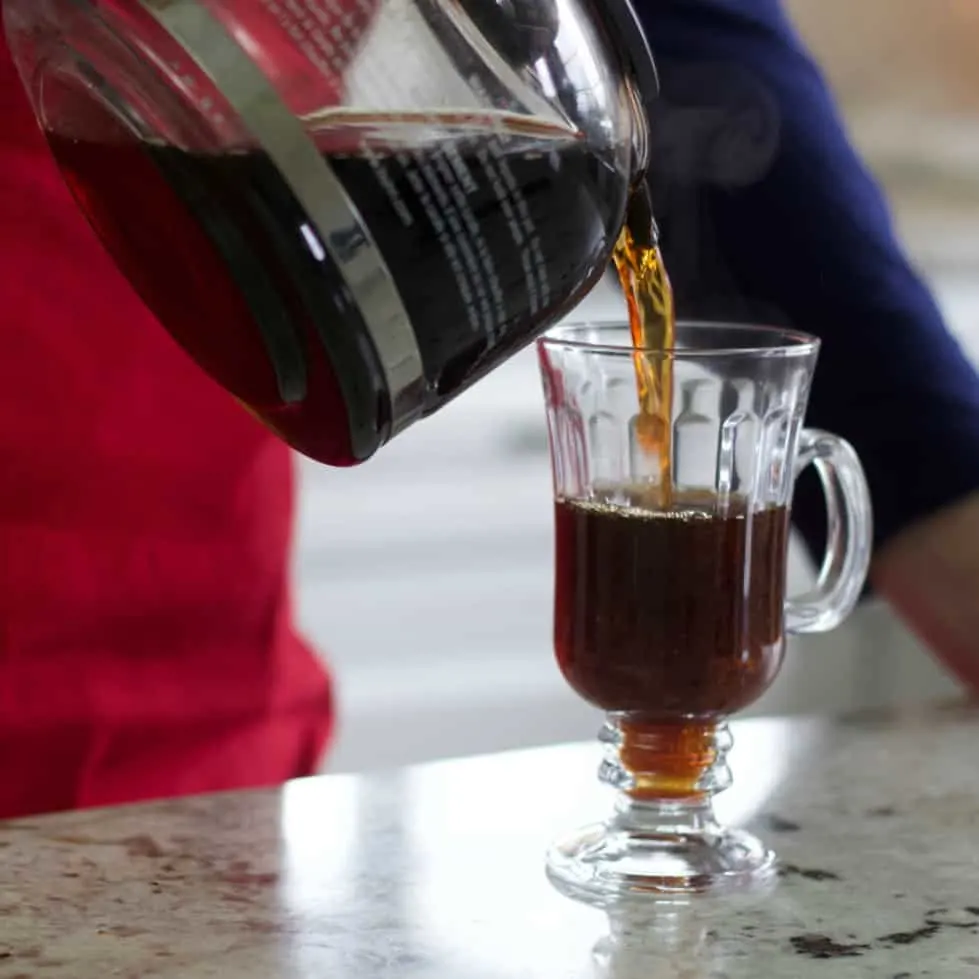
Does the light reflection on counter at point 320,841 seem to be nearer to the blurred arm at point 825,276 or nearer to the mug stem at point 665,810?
the mug stem at point 665,810

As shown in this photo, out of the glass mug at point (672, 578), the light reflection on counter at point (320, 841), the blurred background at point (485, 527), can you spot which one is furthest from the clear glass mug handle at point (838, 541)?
the blurred background at point (485, 527)

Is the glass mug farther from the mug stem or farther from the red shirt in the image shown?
the red shirt

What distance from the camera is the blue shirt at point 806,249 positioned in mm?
1057

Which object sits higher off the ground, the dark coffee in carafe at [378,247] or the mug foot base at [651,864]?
the dark coffee in carafe at [378,247]

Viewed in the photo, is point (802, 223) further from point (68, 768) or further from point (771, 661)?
point (68, 768)

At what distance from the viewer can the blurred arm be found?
3.46 ft

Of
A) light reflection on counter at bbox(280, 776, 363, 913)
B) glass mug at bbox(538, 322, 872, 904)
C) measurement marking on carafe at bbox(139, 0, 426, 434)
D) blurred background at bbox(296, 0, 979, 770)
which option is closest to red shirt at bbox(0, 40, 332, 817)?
light reflection on counter at bbox(280, 776, 363, 913)

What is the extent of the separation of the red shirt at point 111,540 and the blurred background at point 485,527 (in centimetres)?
96

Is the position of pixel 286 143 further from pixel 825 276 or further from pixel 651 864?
pixel 825 276

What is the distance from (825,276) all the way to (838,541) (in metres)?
0.27

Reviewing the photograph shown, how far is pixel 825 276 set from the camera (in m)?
1.07

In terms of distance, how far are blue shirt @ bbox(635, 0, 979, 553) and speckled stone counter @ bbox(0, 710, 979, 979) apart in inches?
8.1

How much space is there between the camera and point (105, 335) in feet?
3.33

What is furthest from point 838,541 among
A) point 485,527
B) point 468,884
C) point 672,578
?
point 485,527
